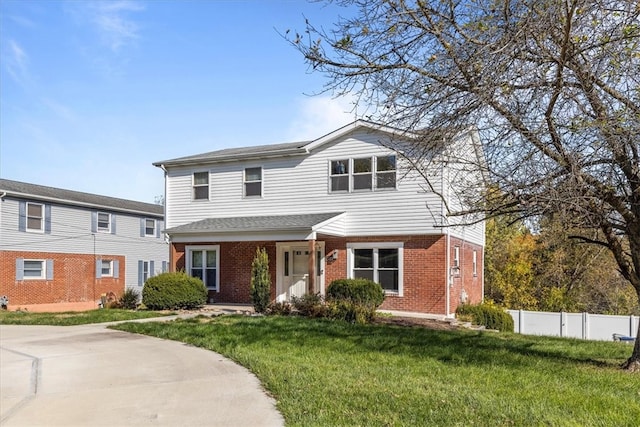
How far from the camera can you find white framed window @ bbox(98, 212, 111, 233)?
3136cm

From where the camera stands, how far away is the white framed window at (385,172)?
61.8 ft

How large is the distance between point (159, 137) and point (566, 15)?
14925 millimetres

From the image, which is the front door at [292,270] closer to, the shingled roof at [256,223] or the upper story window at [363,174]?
the shingled roof at [256,223]

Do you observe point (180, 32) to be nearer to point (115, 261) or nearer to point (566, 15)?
point (566, 15)

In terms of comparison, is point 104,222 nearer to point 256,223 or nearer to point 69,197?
point 69,197

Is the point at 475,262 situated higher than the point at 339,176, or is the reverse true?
the point at 339,176

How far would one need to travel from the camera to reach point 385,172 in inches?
741

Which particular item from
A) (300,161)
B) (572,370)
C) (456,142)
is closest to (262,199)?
(300,161)

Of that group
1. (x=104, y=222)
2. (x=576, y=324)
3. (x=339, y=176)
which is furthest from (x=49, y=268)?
(x=576, y=324)

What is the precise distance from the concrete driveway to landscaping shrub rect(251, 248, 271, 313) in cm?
595

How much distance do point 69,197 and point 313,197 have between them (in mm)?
15837

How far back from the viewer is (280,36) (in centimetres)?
715

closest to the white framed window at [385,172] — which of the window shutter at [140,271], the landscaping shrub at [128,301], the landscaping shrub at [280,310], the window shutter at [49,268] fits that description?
the landscaping shrub at [280,310]

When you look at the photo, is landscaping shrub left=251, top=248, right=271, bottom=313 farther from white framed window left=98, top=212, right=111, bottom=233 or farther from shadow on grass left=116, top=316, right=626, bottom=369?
white framed window left=98, top=212, right=111, bottom=233
